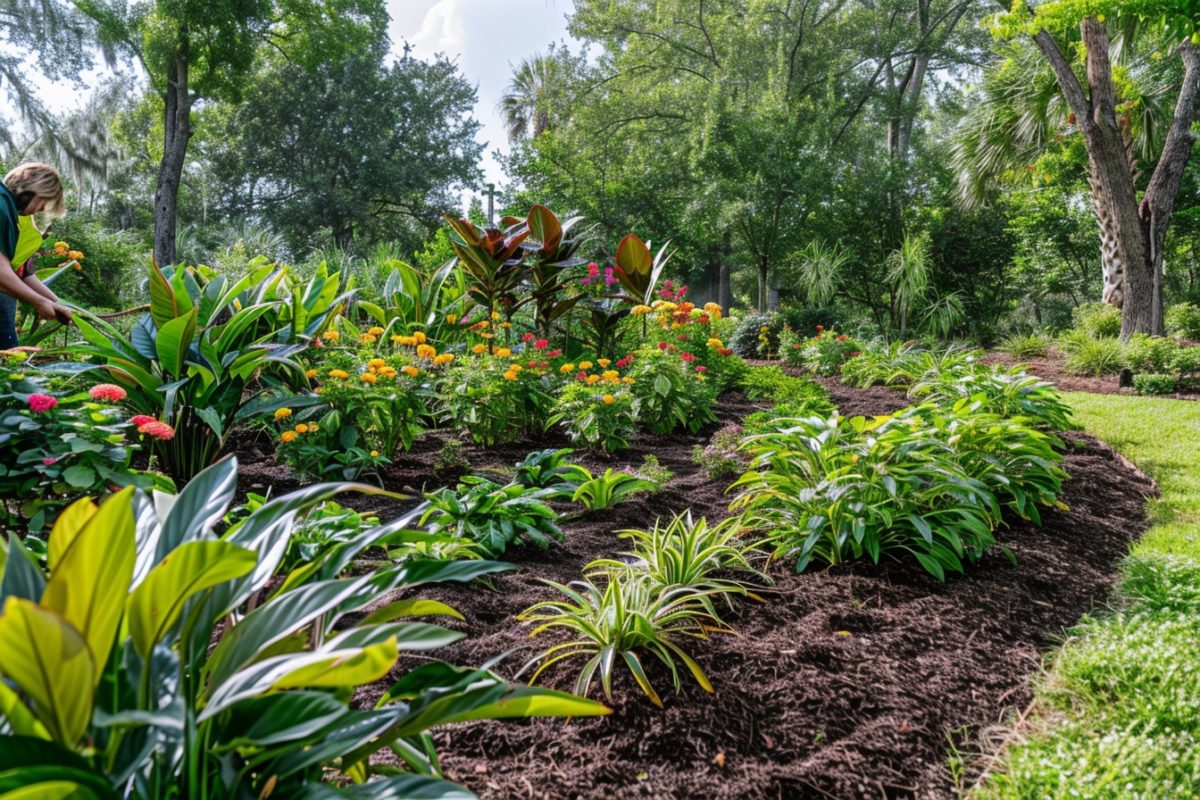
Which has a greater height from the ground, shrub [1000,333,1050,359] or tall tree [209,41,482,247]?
tall tree [209,41,482,247]

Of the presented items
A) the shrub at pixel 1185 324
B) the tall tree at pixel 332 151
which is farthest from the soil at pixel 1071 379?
the tall tree at pixel 332 151

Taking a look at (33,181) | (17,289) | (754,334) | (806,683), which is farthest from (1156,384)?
(33,181)

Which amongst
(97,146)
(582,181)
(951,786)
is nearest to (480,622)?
(951,786)

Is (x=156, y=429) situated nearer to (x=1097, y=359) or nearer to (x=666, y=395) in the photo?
(x=666, y=395)

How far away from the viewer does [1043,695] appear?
6.34ft

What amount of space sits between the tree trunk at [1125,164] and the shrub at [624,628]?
9155 mm

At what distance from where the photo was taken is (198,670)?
108cm

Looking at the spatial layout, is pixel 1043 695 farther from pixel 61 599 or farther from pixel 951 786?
pixel 61 599

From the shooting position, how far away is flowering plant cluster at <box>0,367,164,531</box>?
2.19m

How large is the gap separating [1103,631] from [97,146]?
92.1 ft

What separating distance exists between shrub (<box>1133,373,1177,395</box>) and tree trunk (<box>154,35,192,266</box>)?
50.9ft

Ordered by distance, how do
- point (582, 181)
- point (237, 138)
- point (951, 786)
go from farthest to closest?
point (237, 138) → point (582, 181) → point (951, 786)

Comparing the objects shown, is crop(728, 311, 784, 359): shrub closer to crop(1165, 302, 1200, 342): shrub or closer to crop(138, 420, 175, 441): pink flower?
crop(1165, 302, 1200, 342): shrub

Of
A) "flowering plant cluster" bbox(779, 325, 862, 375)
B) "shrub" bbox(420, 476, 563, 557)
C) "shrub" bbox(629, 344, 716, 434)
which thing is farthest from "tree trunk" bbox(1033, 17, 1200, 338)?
"shrub" bbox(420, 476, 563, 557)
